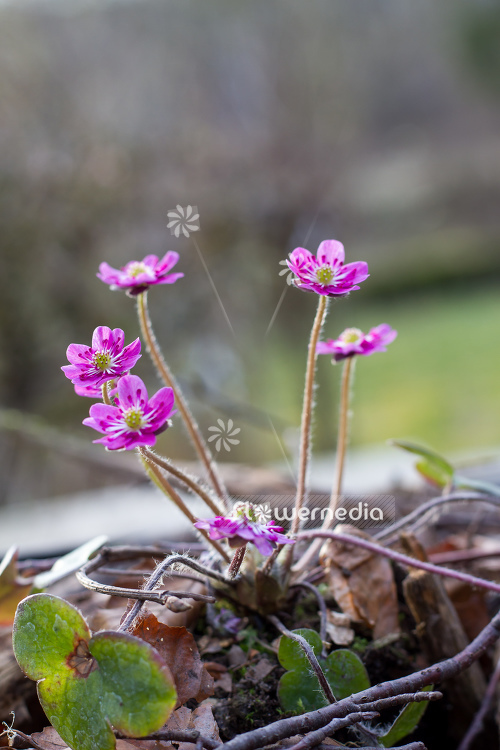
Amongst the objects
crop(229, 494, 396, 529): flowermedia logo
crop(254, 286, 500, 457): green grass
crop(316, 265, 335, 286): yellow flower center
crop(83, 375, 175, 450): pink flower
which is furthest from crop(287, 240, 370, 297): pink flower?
crop(254, 286, 500, 457): green grass

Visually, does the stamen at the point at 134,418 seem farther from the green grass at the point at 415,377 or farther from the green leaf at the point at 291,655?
the green grass at the point at 415,377

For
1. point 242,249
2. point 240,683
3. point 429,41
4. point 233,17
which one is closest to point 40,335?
point 242,249

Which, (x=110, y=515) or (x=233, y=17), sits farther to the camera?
(x=233, y=17)

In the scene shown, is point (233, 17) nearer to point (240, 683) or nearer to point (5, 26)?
point (5, 26)

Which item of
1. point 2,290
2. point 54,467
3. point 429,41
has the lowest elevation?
point 54,467

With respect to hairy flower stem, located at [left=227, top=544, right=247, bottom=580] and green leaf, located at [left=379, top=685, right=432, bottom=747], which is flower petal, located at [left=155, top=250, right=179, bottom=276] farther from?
green leaf, located at [left=379, top=685, right=432, bottom=747]
